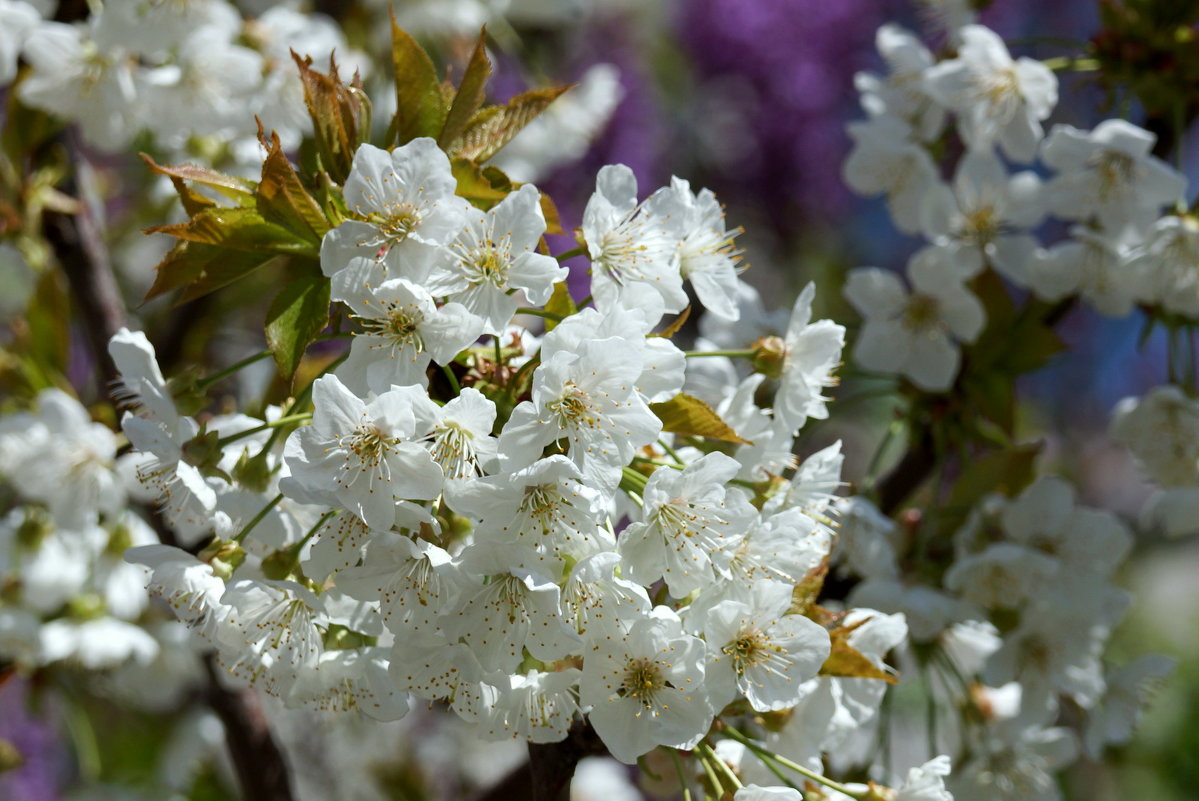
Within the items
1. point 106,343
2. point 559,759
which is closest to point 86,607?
point 106,343

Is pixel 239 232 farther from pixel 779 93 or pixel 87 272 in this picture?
pixel 779 93

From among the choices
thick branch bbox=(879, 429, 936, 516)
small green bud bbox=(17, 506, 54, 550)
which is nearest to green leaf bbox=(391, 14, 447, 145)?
thick branch bbox=(879, 429, 936, 516)

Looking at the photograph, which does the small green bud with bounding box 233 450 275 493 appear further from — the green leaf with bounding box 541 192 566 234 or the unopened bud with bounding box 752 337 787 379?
the unopened bud with bounding box 752 337 787 379

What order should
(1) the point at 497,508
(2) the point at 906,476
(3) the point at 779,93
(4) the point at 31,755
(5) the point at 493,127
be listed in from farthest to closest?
(3) the point at 779,93, (4) the point at 31,755, (2) the point at 906,476, (5) the point at 493,127, (1) the point at 497,508

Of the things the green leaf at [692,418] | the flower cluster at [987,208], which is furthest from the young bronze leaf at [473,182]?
the flower cluster at [987,208]

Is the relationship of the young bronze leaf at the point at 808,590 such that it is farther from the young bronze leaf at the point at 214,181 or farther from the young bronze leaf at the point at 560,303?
the young bronze leaf at the point at 214,181

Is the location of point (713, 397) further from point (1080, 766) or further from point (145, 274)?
point (1080, 766)

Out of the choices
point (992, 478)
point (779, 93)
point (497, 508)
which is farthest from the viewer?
point (779, 93)
